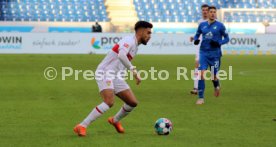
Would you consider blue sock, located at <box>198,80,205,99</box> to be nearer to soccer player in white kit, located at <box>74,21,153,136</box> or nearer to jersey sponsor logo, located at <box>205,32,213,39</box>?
jersey sponsor logo, located at <box>205,32,213,39</box>

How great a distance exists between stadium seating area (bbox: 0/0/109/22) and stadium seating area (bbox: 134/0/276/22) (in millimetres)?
3315

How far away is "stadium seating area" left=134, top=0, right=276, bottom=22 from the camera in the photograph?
5184cm

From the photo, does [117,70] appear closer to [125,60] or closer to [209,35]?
[125,60]

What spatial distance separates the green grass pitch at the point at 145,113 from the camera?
977cm

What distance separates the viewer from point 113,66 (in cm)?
1042

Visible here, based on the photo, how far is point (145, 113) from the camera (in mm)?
13445

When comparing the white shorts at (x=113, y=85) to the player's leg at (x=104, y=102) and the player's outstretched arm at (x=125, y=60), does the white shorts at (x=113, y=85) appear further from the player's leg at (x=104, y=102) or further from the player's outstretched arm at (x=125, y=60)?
the player's outstretched arm at (x=125, y=60)

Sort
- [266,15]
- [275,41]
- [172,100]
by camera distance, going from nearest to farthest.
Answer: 1. [172,100]
2. [275,41]
3. [266,15]

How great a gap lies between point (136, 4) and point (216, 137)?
142ft

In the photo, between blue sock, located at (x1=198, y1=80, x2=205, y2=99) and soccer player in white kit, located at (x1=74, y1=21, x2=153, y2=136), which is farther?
blue sock, located at (x1=198, y1=80, x2=205, y2=99)

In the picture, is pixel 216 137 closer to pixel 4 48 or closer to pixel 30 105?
pixel 30 105

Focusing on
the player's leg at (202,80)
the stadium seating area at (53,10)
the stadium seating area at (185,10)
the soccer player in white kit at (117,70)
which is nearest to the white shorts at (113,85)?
the soccer player in white kit at (117,70)

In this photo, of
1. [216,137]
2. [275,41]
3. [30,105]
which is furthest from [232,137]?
[275,41]

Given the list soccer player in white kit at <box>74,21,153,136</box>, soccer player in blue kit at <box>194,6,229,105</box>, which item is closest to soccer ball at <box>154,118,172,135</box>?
soccer player in white kit at <box>74,21,153,136</box>
